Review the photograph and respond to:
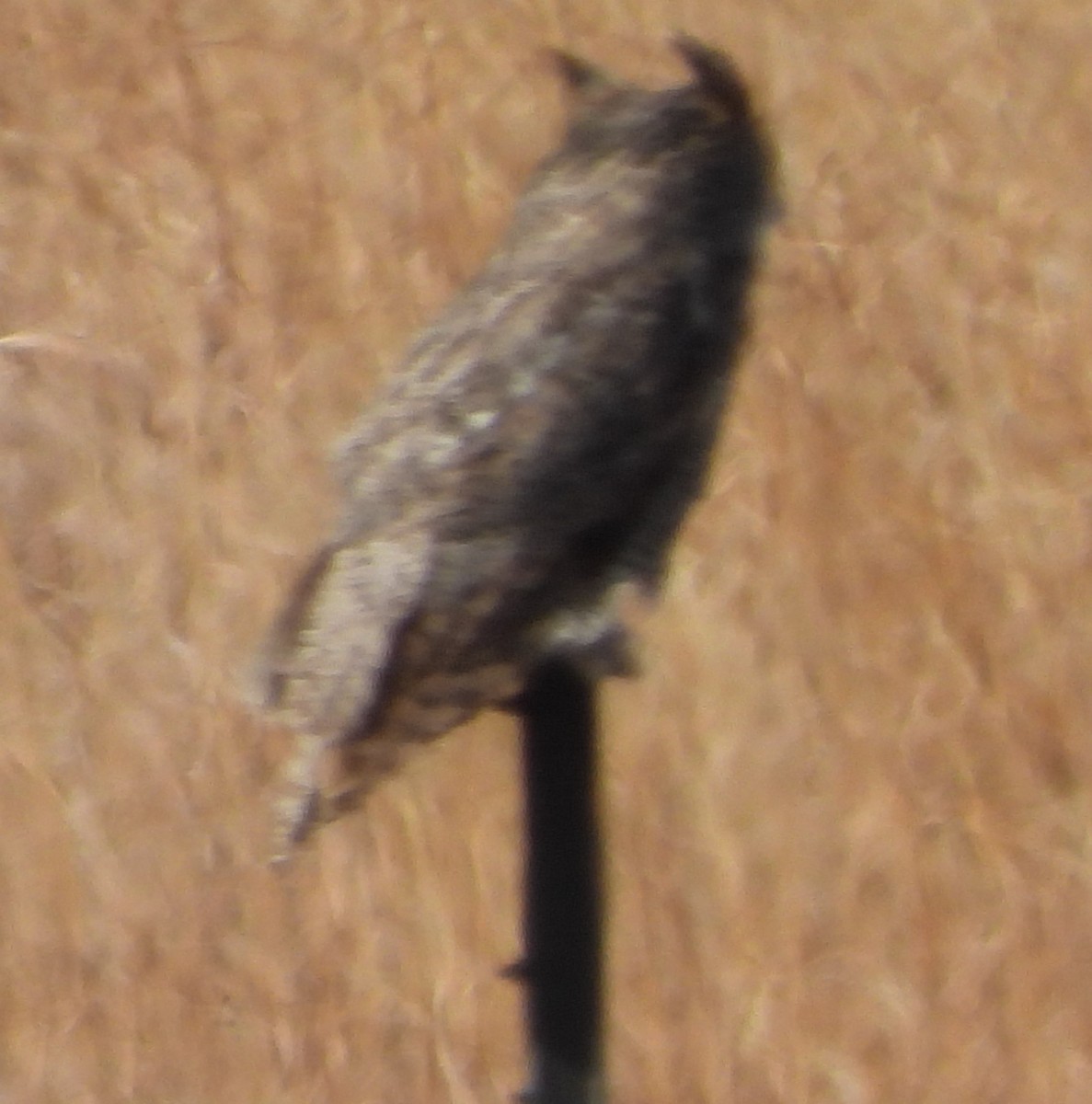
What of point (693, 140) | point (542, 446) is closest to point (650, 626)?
point (542, 446)

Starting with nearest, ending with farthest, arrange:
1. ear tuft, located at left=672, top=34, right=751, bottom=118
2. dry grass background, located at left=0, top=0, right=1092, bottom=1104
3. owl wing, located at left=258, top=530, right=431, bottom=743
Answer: owl wing, located at left=258, top=530, right=431, bottom=743
dry grass background, located at left=0, top=0, right=1092, bottom=1104
ear tuft, located at left=672, top=34, right=751, bottom=118

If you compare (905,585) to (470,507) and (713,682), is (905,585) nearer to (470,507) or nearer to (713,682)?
(713,682)

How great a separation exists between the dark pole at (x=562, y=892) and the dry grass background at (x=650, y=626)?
0.03m

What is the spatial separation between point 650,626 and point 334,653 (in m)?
0.33

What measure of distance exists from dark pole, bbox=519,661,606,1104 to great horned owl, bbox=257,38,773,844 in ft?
0.19

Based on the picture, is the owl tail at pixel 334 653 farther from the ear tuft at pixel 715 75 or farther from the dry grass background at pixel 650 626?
the ear tuft at pixel 715 75

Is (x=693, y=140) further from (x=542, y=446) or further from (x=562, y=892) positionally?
(x=562, y=892)

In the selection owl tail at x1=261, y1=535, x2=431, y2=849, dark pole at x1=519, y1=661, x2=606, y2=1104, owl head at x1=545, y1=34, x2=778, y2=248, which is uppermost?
owl head at x1=545, y1=34, x2=778, y2=248

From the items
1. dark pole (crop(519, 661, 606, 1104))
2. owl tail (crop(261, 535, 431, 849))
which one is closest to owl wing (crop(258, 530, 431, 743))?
owl tail (crop(261, 535, 431, 849))

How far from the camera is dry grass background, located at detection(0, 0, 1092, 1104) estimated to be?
1.60m

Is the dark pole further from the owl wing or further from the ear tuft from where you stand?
the ear tuft

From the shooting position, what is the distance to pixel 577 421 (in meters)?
1.54

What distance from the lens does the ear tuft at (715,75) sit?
1.74 meters

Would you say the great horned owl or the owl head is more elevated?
the owl head
